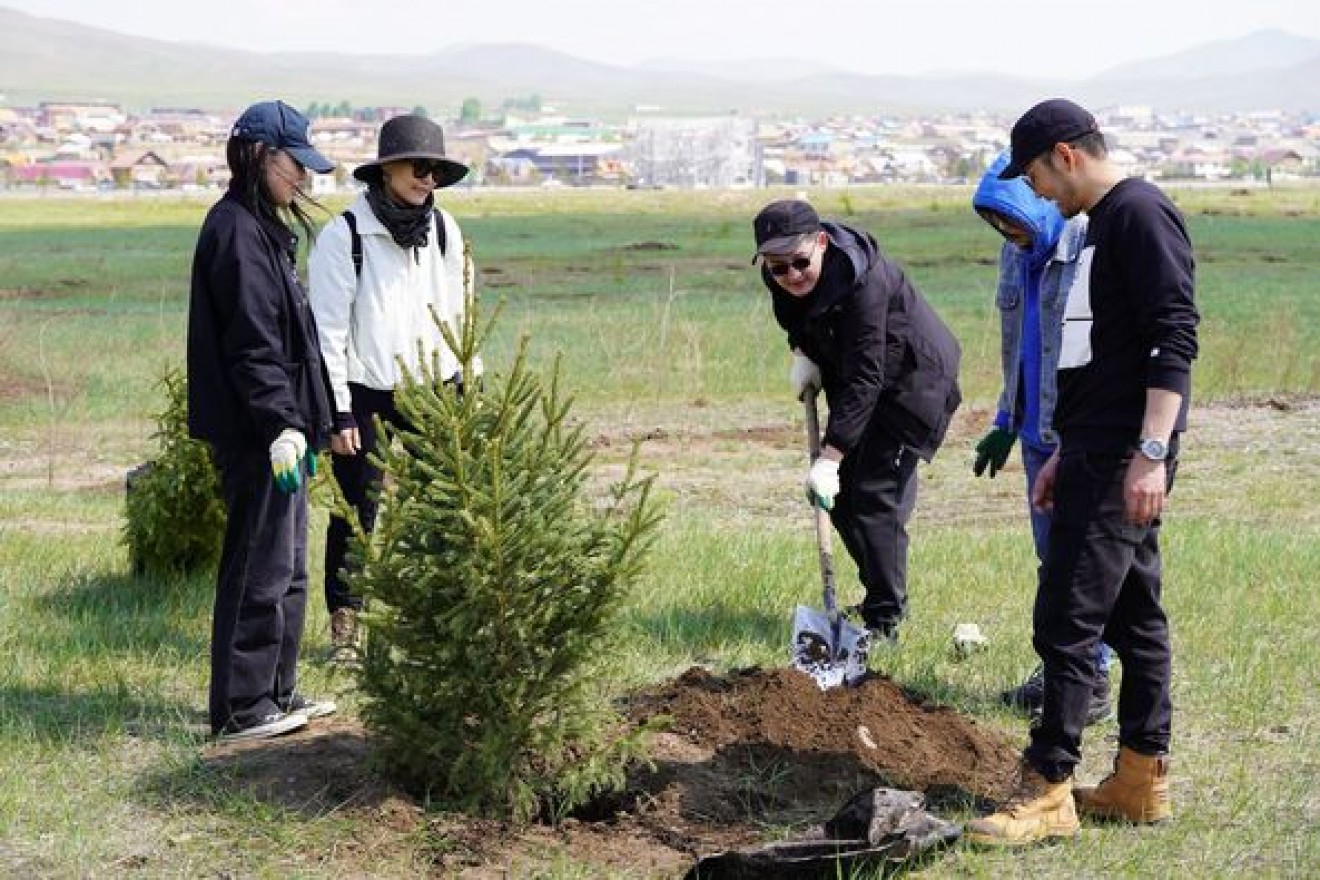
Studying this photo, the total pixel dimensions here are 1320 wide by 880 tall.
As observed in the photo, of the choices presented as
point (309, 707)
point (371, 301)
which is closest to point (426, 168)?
point (371, 301)

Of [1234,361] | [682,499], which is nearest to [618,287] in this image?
[1234,361]

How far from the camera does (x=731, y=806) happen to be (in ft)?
17.6

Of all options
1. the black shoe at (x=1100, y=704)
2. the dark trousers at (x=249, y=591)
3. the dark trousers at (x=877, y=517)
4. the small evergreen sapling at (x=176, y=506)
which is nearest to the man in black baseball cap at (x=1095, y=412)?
the black shoe at (x=1100, y=704)

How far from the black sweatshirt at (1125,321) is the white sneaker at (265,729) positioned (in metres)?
2.74

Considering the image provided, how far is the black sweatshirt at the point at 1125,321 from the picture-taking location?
15.6 feet

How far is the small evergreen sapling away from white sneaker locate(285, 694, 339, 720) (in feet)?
6.75

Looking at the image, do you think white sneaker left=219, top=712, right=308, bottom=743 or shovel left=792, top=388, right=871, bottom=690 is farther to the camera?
shovel left=792, top=388, right=871, bottom=690

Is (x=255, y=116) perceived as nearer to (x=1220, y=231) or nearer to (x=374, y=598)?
(x=374, y=598)

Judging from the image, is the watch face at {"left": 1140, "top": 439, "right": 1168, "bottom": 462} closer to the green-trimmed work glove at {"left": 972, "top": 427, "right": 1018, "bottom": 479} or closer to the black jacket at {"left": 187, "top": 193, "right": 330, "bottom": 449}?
the green-trimmed work glove at {"left": 972, "top": 427, "right": 1018, "bottom": 479}

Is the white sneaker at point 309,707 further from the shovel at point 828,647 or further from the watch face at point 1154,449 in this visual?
the watch face at point 1154,449

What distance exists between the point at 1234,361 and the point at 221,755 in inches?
598

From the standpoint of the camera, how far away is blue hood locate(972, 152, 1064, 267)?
6.14m

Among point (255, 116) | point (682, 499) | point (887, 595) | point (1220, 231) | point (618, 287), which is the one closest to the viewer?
point (255, 116)

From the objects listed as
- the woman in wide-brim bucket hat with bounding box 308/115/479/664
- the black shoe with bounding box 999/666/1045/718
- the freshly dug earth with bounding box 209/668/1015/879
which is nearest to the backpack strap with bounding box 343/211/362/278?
the woman in wide-brim bucket hat with bounding box 308/115/479/664
